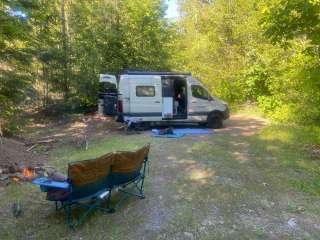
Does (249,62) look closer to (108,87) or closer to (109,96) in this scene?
(108,87)

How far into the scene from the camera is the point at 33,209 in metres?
6.75

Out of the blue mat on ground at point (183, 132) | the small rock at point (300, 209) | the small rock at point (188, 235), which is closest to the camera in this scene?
the small rock at point (188, 235)

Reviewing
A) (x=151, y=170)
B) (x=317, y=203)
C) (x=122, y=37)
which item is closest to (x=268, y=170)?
(x=317, y=203)

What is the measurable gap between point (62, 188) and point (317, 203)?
15.7ft

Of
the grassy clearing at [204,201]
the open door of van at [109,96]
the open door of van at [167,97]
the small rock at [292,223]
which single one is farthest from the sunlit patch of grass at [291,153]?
Result: the open door of van at [109,96]

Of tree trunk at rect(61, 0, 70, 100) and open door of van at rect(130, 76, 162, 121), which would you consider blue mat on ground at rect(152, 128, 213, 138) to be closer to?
open door of van at rect(130, 76, 162, 121)

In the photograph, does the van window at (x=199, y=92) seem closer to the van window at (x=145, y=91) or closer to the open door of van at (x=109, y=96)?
the van window at (x=145, y=91)

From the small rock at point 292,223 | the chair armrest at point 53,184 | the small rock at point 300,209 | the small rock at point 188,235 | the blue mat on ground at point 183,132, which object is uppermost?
the chair armrest at point 53,184

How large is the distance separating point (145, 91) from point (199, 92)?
2281 mm

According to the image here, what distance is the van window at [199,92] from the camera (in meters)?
15.4

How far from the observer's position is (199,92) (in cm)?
1549

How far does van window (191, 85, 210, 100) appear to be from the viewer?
50.6 feet

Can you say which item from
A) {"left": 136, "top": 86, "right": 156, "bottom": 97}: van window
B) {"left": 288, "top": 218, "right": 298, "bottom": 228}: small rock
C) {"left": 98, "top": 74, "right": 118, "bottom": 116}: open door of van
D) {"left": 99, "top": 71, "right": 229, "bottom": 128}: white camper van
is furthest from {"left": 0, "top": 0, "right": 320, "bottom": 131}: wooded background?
{"left": 288, "top": 218, "right": 298, "bottom": 228}: small rock

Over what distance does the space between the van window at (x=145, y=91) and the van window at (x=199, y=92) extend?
1694mm
